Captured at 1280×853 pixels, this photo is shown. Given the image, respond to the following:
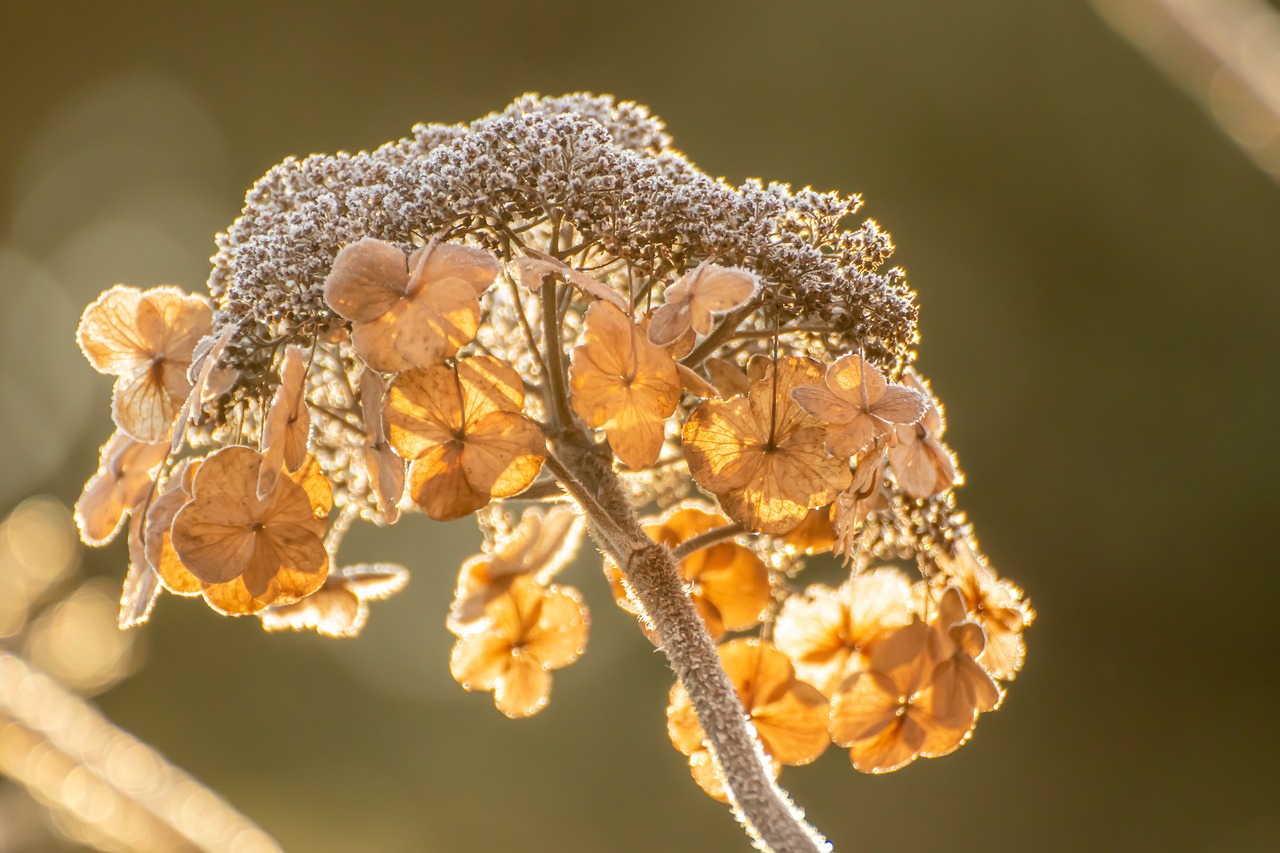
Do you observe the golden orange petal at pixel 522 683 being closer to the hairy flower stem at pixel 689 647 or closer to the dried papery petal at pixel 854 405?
the hairy flower stem at pixel 689 647

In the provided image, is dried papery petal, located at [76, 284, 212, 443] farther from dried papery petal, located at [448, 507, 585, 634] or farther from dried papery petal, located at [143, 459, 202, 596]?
dried papery petal, located at [448, 507, 585, 634]

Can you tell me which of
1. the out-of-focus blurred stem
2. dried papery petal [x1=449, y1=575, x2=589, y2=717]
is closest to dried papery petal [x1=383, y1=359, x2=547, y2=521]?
dried papery petal [x1=449, y1=575, x2=589, y2=717]

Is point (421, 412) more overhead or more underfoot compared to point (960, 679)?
more overhead

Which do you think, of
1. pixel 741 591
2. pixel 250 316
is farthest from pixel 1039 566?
pixel 250 316

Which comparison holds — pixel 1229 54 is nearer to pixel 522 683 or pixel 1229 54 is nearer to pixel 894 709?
pixel 894 709

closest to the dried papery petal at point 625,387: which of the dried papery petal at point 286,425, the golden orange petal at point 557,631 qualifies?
the dried papery petal at point 286,425

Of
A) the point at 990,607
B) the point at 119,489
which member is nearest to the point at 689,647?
the point at 990,607
